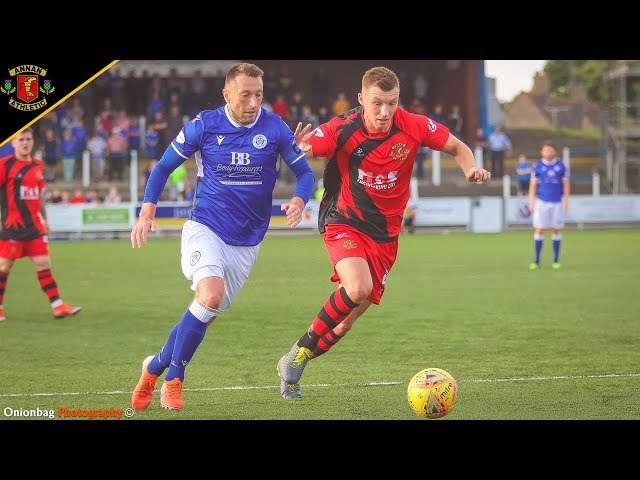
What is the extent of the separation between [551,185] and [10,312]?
10.3 m

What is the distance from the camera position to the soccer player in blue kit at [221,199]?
7.49 metres

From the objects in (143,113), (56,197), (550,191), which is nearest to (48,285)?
(550,191)

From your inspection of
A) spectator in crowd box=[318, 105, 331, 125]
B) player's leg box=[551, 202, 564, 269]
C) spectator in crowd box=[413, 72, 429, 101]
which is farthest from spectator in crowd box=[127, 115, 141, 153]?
player's leg box=[551, 202, 564, 269]

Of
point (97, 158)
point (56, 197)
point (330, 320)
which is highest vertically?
point (97, 158)

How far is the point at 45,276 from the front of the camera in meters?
13.2

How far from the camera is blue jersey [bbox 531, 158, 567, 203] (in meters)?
20.0

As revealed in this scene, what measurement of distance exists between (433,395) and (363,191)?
→ 188cm

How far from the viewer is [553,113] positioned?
165ft

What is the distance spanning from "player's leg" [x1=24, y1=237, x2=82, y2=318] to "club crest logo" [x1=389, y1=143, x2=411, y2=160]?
20.3 feet

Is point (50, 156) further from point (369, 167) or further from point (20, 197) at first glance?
point (369, 167)

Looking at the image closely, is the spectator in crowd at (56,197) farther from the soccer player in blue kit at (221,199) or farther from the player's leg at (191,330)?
the player's leg at (191,330)

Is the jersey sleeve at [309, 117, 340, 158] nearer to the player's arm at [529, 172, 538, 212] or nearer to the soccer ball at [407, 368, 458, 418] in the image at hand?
the soccer ball at [407, 368, 458, 418]

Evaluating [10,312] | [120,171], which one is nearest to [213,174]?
[10,312]
